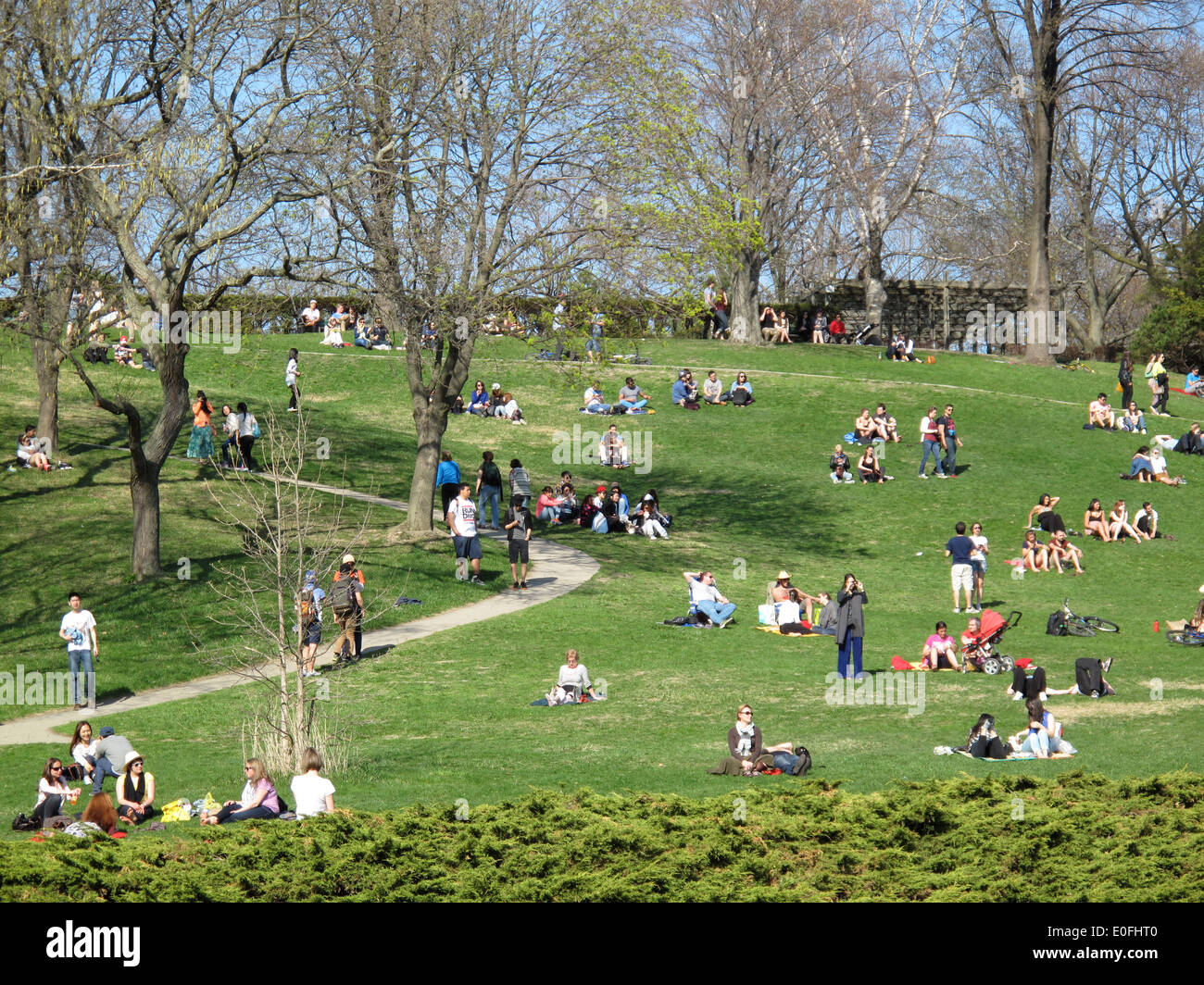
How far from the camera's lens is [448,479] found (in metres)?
28.1

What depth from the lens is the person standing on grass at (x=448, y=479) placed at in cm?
2792

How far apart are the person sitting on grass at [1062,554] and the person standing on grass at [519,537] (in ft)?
36.2

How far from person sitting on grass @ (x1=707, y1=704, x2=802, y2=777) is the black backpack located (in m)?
8.04

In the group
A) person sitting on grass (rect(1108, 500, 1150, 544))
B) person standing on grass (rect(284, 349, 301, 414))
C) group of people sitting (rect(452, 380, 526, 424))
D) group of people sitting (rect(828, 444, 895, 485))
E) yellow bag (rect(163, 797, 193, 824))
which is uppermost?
person standing on grass (rect(284, 349, 301, 414))

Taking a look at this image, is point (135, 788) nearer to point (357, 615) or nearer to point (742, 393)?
point (357, 615)

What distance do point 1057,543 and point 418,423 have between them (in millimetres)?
13470

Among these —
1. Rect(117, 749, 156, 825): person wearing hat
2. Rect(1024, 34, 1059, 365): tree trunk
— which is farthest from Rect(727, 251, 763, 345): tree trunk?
Rect(117, 749, 156, 825): person wearing hat

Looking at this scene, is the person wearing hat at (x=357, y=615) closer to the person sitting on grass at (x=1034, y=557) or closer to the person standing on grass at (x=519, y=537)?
the person standing on grass at (x=519, y=537)

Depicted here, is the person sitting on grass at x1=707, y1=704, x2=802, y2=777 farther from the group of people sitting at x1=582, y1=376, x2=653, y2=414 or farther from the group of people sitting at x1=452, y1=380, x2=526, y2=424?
the group of people sitting at x1=582, y1=376, x2=653, y2=414

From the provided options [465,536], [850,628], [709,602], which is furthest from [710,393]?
[850,628]

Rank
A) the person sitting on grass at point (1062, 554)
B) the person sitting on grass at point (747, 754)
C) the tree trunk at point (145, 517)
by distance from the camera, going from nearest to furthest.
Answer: the person sitting on grass at point (747, 754), the tree trunk at point (145, 517), the person sitting on grass at point (1062, 554)

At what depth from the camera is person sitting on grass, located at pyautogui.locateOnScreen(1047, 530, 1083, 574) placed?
88.6ft

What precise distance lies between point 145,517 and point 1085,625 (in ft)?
52.6

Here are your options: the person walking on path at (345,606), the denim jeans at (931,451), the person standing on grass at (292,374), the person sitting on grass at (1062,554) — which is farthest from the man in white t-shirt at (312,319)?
the person sitting on grass at (1062,554)
